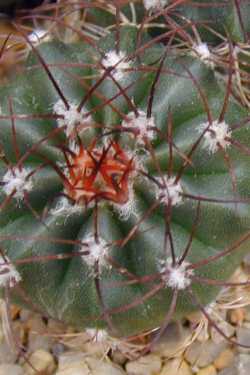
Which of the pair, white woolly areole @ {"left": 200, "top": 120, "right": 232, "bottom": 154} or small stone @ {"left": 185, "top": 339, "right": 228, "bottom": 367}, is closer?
white woolly areole @ {"left": 200, "top": 120, "right": 232, "bottom": 154}

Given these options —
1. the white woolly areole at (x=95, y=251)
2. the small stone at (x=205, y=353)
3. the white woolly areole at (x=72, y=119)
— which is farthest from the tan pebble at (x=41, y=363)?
the white woolly areole at (x=72, y=119)

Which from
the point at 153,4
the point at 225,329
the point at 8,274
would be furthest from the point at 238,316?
the point at 153,4

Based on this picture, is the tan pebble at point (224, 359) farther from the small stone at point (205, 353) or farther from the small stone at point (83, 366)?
the small stone at point (83, 366)

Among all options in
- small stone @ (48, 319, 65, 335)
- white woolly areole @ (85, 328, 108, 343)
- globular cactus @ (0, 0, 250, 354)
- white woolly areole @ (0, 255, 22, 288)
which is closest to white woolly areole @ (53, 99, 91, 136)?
globular cactus @ (0, 0, 250, 354)

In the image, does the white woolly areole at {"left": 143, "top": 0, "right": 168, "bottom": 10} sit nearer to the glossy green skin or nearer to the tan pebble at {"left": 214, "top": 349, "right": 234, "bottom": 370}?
the glossy green skin

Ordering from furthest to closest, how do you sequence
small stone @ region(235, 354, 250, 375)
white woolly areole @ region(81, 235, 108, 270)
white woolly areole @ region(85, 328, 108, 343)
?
small stone @ region(235, 354, 250, 375) → white woolly areole @ region(85, 328, 108, 343) → white woolly areole @ region(81, 235, 108, 270)

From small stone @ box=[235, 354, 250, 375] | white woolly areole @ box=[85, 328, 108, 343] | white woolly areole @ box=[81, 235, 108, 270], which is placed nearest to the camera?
white woolly areole @ box=[81, 235, 108, 270]

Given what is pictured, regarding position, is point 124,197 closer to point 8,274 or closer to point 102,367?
point 8,274
